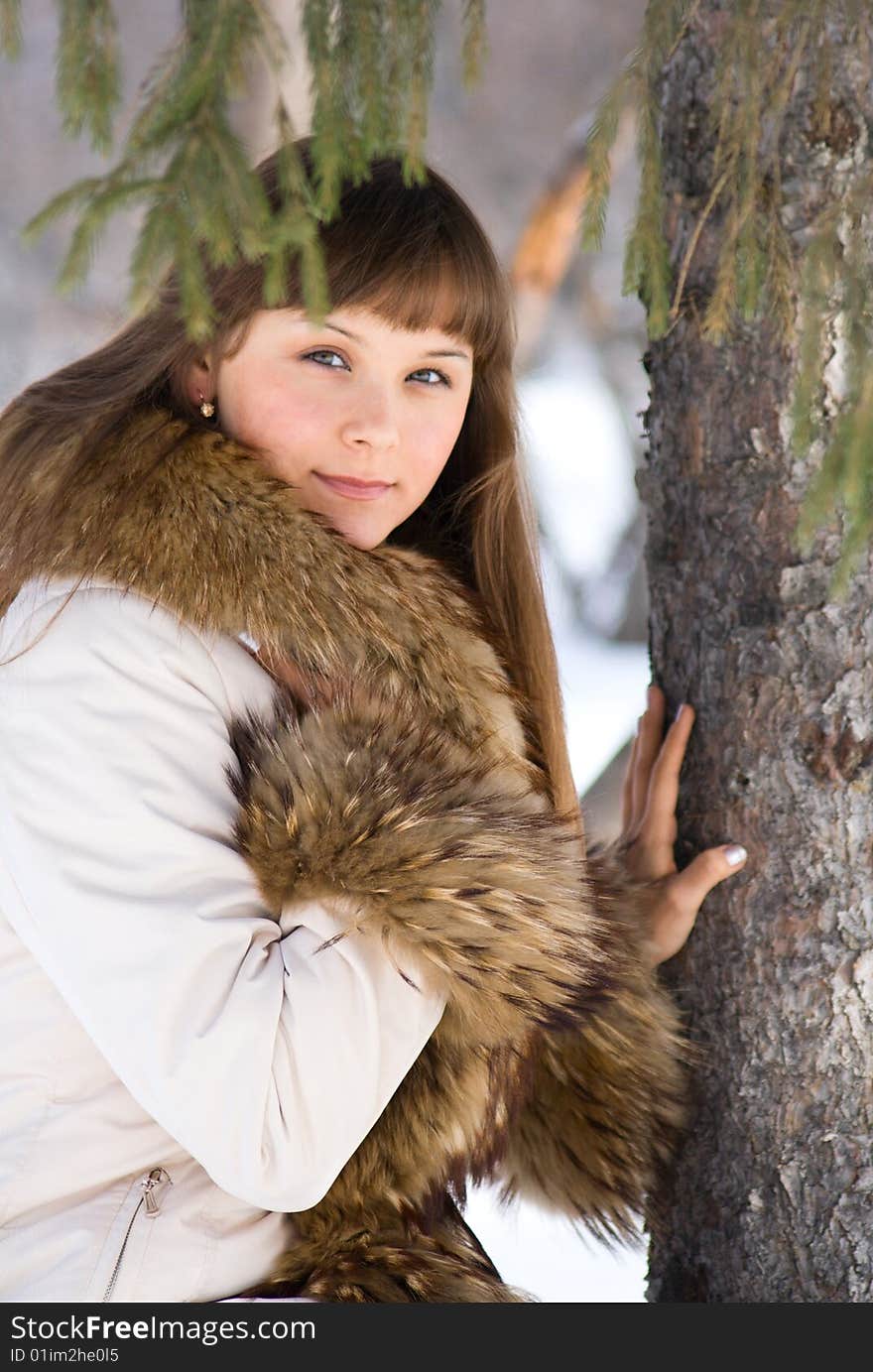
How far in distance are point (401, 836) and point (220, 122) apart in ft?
2.52

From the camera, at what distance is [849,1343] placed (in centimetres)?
169

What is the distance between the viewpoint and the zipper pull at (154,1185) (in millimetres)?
1534

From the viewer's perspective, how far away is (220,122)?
1.14 meters

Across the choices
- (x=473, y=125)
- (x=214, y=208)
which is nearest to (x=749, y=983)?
(x=214, y=208)

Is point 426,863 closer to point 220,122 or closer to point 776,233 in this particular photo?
point 220,122

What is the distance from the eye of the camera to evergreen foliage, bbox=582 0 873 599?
144 centimetres

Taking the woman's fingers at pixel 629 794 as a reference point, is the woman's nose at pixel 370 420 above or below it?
above

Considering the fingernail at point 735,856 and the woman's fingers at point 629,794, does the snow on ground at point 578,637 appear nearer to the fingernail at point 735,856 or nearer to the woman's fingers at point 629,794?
the woman's fingers at point 629,794

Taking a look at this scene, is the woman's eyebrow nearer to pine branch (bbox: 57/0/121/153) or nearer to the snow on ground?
the snow on ground

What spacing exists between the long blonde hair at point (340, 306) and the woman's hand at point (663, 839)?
0.51 feet

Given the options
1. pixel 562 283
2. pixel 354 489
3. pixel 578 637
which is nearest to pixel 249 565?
pixel 354 489

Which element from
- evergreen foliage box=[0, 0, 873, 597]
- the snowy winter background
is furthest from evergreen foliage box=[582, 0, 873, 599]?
the snowy winter background

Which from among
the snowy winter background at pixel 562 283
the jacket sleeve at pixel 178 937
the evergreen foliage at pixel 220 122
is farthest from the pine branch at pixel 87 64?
the snowy winter background at pixel 562 283

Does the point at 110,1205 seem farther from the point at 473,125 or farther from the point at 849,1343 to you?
the point at 473,125
